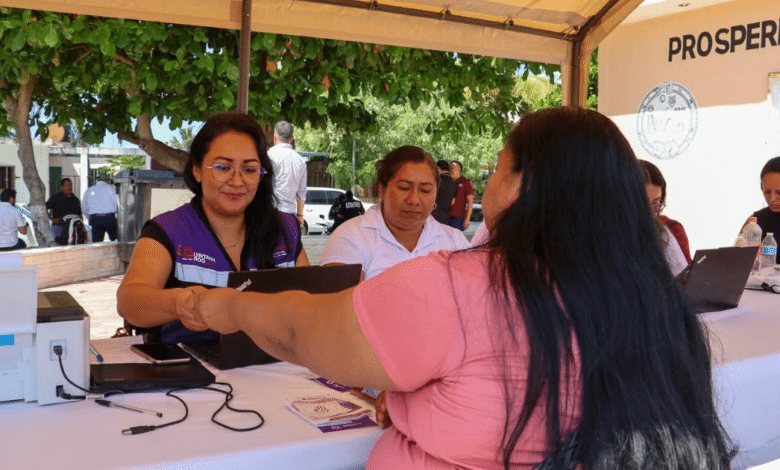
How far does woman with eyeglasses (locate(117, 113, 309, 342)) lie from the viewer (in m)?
2.58

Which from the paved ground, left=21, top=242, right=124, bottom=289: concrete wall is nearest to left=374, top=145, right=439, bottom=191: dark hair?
the paved ground

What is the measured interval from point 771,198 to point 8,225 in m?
9.61

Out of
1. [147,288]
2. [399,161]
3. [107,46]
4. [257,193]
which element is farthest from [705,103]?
[147,288]

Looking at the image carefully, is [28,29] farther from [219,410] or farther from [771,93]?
[771,93]

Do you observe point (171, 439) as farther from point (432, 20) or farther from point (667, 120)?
point (667, 120)

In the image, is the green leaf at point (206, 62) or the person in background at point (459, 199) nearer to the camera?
the green leaf at point (206, 62)

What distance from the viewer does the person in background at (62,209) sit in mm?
13117

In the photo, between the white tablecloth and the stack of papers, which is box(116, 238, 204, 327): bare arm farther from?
the stack of papers

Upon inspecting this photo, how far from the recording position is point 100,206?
12359mm

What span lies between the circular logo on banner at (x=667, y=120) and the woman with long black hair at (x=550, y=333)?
7.54 meters

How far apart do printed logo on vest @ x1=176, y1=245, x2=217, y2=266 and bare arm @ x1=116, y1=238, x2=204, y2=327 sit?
5 cm

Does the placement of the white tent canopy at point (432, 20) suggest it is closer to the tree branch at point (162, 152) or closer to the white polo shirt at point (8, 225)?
the tree branch at point (162, 152)

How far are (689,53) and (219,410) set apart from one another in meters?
7.72

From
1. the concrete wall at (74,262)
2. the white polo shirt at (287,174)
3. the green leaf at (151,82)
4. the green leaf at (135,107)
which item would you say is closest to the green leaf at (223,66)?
the green leaf at (151,82)
